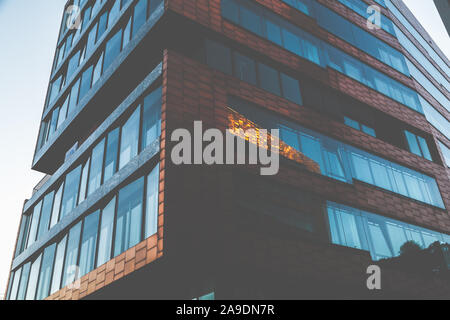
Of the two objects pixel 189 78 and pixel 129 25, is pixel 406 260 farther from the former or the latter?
pixel 129 25

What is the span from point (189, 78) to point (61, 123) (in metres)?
13.6

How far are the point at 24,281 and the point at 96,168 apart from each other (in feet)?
31.3

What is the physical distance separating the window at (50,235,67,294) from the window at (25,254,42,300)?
8.58 feet

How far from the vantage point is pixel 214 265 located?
531 inches

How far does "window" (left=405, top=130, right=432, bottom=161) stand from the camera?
26.9 meters

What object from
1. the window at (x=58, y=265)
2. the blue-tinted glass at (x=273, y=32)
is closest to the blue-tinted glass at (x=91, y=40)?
the blue-tinted glass at (x=273, y=32)

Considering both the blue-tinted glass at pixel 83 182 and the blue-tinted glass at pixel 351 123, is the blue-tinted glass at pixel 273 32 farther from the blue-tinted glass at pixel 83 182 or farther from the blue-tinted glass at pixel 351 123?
the blue-tinted glass at pixel 83 182

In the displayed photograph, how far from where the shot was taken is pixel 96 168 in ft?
62.1

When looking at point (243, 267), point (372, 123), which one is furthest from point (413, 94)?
point (243, 267)

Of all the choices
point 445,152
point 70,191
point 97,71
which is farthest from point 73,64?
point 445,152

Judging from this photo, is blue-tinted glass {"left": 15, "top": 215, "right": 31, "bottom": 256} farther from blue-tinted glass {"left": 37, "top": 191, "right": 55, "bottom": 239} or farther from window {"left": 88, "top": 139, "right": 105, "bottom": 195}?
window {"left": 88, "top": 139, "right": 105, "bottom": 195}

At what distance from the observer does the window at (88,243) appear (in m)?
16.6

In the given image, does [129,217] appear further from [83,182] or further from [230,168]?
[83,182]
